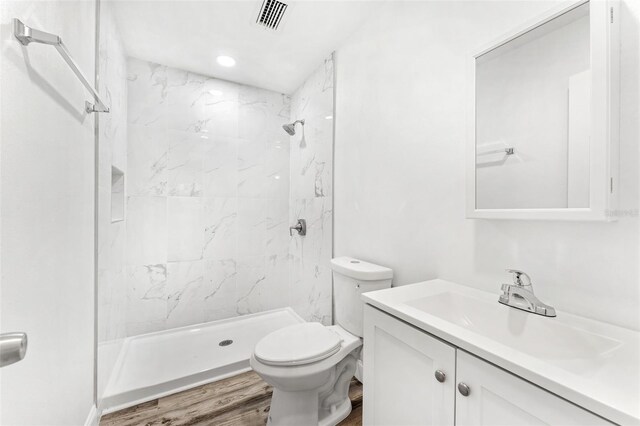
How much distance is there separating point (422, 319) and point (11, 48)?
4.13 ft

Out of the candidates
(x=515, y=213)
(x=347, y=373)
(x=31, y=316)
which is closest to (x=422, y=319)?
(x=515, y=213)

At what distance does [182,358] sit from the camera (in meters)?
1.95

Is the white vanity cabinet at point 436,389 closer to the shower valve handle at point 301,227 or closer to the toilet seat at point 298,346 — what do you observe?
the toilet seat at point 298,346

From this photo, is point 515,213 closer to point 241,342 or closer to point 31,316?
point 31,316

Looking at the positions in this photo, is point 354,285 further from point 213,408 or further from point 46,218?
point 46,218

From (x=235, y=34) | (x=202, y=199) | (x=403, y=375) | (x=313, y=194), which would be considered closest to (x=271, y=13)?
(x=235, y=34)

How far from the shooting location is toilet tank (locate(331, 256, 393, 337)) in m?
1.42

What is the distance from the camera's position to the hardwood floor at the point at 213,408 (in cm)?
142

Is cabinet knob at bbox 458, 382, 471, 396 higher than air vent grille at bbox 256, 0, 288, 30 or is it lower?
lower

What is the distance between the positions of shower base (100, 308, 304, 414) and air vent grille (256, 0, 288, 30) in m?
2.31

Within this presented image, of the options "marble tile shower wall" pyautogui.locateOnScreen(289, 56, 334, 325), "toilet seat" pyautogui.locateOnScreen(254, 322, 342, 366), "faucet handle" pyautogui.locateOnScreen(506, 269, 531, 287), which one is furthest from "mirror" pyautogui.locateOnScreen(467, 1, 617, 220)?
"marble tile shower wall" pyautogui.locateOnScreen(289, 56, 334, 325)

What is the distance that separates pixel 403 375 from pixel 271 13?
2.05m

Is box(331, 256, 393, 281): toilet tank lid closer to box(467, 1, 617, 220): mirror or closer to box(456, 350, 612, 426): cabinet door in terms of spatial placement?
box(467, 1, 617, 220): mirror

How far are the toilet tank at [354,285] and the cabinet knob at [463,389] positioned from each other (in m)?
0.72
